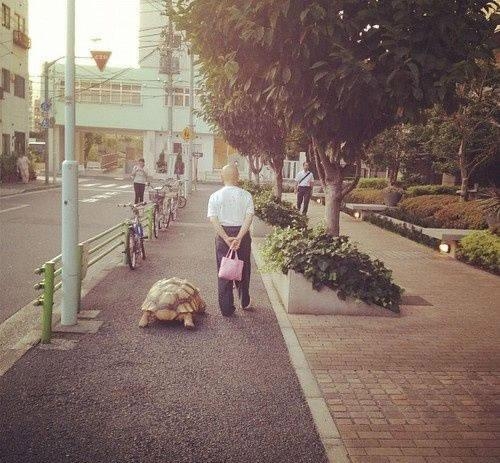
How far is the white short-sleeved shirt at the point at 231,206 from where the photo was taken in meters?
6.86

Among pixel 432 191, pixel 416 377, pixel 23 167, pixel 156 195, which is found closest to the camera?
pixel 416 377

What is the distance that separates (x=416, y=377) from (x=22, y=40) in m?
36.9

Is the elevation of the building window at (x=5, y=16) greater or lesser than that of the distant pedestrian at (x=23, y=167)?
greater

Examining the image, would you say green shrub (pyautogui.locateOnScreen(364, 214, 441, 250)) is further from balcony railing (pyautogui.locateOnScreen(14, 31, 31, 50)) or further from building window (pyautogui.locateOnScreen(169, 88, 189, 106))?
building window (pyautogui.locateOnScreen(169, 88, 189, 106))

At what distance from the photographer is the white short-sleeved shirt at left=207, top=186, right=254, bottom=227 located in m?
6.86

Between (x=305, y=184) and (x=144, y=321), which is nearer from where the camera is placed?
(x=144, y=321)

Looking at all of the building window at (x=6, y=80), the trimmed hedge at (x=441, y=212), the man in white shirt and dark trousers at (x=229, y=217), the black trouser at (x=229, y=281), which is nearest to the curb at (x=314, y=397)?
the black trouser at (x=229, y=281)

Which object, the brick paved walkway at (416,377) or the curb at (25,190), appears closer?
the brick paved walkway at (416,377)

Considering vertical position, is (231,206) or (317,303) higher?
(231,206)

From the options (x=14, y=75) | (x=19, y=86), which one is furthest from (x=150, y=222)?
(x=19, y=86)

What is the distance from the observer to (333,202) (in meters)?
8.05

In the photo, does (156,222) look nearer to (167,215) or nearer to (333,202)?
(167,215)

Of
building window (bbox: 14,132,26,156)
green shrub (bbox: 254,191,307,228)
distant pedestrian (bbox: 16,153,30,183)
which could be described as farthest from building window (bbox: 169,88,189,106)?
green shrub (bbox: 254,191,307,228)

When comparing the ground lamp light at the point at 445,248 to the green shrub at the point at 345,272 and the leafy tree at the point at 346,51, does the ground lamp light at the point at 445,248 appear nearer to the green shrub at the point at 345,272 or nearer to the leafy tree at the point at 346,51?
the green shrub at the point at 345,272
